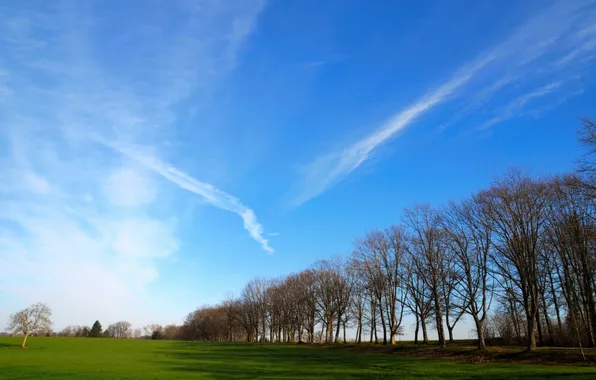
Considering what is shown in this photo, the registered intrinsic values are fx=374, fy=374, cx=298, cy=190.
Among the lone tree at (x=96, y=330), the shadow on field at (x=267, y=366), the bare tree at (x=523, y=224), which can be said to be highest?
the bare tree at (x=523, y=224)

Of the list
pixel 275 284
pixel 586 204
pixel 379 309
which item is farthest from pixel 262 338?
pixel 586 204

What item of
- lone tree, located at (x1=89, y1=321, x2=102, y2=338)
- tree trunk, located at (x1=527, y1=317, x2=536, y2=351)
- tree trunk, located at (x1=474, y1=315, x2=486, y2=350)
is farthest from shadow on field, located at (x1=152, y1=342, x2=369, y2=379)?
lone tree, located at (x1=89, y1=321, x2=102, y2=338)

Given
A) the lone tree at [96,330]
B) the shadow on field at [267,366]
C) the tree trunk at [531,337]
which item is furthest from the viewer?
the lone tree at [96,330]

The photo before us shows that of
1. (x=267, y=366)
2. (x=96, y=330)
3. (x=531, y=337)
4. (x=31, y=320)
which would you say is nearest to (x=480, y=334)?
(x=531, y=337)

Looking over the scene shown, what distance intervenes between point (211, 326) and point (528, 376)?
145m

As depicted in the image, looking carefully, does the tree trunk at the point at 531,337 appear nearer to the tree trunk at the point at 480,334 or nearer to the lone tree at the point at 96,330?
the tree trunk at the point at 480,334

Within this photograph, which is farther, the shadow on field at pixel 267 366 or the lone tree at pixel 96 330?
the lone tree at pixel 96 330

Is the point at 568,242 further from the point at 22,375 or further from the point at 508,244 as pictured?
the point at 22,375

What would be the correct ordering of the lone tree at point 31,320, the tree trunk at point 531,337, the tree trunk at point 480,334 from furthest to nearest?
the lone tree at point 31,320
the tree trunk at point 480,334
the tree trunk at point 531,337

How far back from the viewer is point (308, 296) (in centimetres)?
8719

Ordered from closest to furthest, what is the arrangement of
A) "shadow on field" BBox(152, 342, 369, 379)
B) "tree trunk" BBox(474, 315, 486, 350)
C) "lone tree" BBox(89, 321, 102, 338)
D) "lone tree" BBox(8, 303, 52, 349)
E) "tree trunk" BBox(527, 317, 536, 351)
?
1. "shadow on field" BBox(152, 342, 369, 379)
2. "tree trunk" BBox(527, 317, 536, 351)
3. "tree trunk" BBox(474, 315, 486, 350)
4. "lone tree" BBox(8, 303, 52, 349)
5. "lone tree" BBox(89, 321, 102, 338)

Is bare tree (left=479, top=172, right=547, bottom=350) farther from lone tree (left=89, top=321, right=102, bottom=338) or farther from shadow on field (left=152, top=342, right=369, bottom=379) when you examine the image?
lone tree (left=89, top=321, right=102, bottom=338)

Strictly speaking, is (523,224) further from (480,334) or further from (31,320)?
(31,320)

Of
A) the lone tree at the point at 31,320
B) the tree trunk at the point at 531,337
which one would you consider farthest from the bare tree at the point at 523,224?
the lone tree at the point at 31,320
